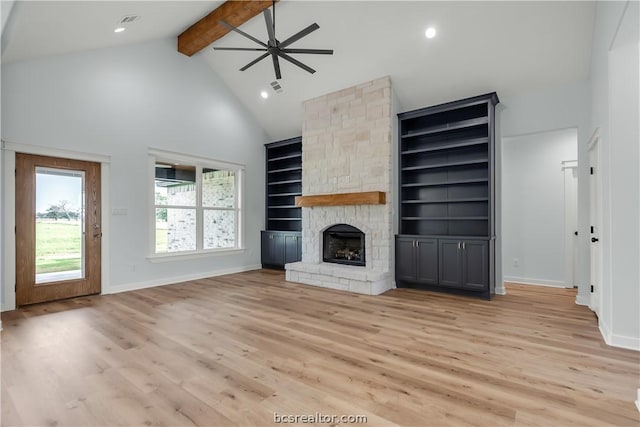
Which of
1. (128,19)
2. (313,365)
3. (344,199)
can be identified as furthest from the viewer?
(344,199)

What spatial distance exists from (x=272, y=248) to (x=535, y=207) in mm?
5361

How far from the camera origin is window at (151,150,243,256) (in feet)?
19.5

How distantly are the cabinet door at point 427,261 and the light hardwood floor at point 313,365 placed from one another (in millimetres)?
761

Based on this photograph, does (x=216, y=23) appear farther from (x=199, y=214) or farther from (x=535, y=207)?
(x=535, y=207)

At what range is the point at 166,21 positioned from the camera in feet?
16.6

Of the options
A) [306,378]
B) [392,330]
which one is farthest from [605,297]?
[306,378]

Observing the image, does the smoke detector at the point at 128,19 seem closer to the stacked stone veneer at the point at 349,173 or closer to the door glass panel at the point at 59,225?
the door glass panel at the point at 59,225

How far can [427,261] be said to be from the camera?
5164 mm

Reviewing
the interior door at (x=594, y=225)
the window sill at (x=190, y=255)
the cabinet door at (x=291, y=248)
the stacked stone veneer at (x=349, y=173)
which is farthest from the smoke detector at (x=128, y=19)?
the interior door at (x=594, y=225)

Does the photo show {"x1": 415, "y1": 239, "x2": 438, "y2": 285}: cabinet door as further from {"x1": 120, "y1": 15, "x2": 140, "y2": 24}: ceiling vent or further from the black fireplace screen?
{"x1": 120, "y1": 15, "x2": 140, "y2": 24}: ceiling vent

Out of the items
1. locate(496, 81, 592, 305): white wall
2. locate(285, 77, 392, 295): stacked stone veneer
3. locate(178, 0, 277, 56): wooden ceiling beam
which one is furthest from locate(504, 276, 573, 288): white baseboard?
locate(178, 0, 277, 56): wooden ceiling beam

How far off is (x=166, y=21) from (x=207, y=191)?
307 cm

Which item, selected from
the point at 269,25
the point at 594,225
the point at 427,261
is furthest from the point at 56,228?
the point at 594,225

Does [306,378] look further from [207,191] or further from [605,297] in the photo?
[207,191]
